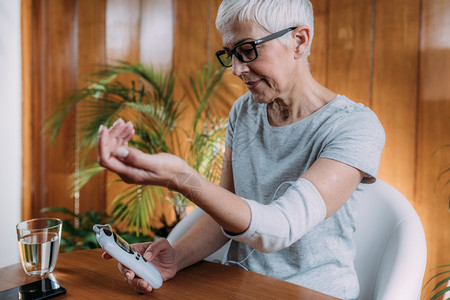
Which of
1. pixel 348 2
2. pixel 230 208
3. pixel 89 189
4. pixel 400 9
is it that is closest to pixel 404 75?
pixel 400 9

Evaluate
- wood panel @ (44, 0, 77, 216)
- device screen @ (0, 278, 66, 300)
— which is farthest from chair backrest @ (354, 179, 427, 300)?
wood panel @ (44, 0, 77, 216)

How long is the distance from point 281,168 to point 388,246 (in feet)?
1.25

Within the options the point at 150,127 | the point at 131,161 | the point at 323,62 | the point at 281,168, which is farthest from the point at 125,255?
the point at 323,62

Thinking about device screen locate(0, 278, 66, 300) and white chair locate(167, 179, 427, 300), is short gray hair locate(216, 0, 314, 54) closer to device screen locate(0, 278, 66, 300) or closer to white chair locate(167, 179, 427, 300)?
white chair locate(167, 179, 427, 300)

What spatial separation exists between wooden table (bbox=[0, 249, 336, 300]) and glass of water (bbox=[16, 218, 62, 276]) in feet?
0.15

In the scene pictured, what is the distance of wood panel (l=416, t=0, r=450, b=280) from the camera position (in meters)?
2.02

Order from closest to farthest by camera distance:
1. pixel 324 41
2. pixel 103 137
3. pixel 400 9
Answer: pixel 103 137 < pixel 400 9 < pixel 324 41

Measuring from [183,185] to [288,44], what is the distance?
21.0 inches

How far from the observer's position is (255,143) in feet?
4.11

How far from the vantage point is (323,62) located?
2.33 meters

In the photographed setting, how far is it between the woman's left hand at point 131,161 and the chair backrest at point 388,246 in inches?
24.0

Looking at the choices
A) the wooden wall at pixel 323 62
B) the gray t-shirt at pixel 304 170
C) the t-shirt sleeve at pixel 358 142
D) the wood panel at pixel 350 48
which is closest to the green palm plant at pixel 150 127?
the wooden wall at pixel 323 62

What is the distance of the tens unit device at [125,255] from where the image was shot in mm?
815

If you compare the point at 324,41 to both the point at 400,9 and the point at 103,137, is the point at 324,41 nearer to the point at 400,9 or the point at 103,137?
the point at 400,9
